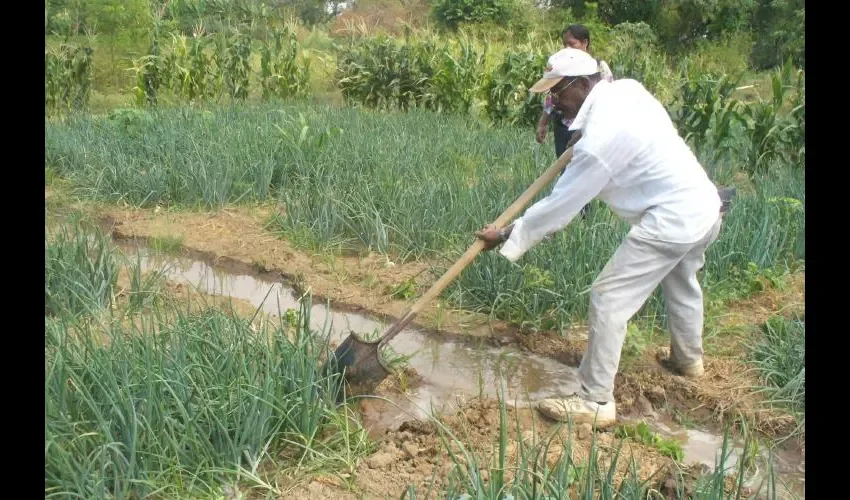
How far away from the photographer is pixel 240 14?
1642 cm

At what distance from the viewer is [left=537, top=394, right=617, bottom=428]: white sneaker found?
3.25m

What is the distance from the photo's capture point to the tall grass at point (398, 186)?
434 centimetres

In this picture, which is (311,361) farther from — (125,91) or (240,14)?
(240,14)

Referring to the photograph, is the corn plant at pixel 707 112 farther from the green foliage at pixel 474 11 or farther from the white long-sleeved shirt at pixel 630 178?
the green foliage at pixel 474 11

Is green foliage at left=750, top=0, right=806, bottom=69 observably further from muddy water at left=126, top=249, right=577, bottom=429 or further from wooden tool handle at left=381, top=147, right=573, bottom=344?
wooden tool handle at left=381, top=147, right=573, bottom=344

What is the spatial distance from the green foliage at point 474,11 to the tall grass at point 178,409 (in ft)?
65.8

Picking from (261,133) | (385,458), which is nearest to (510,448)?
(385,458)

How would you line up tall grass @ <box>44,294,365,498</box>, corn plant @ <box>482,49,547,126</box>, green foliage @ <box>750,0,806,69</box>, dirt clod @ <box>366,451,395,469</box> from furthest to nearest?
green foliage @ <box>750,0,806,69</box> < corn plant @ <box>482,49,547,126</box> < dirt clod @ <box>366,451,395,469</box> < tall grass @ <box>44,294,365,498</box>

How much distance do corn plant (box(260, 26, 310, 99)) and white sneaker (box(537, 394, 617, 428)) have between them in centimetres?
958

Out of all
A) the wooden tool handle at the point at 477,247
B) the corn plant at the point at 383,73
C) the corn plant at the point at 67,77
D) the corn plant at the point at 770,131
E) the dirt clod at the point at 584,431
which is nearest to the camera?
the dirt clod at the point at 584,431

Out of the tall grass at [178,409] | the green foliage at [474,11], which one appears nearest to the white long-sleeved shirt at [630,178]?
the tall grass at [178,409]

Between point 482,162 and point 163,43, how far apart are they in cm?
748

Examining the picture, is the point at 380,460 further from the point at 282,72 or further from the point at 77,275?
the point at 282,72

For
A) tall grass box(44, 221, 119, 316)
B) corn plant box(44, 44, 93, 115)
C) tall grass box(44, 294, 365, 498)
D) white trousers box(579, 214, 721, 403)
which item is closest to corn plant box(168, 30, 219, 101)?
corn plant box(44, 44, 93, 115)
